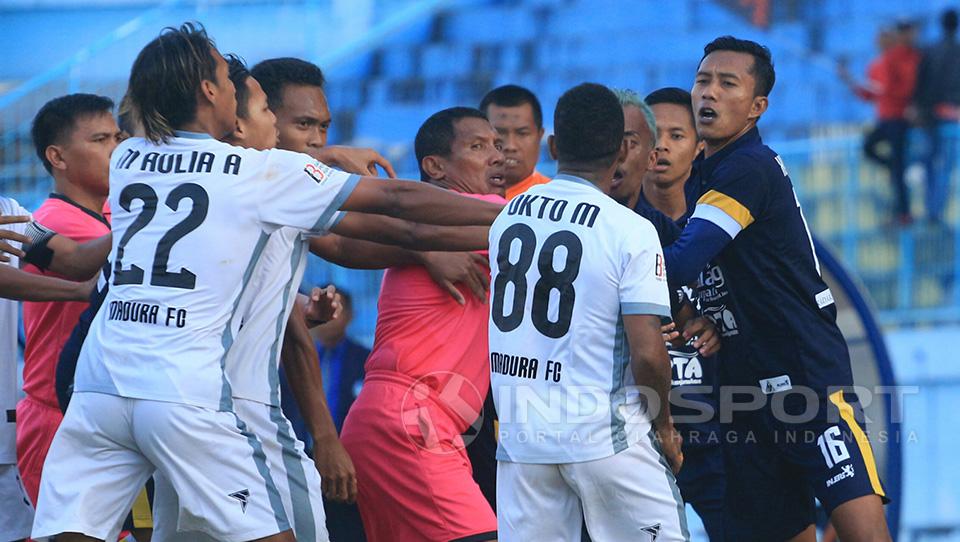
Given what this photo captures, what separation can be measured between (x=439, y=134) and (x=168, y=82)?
1.41 meters

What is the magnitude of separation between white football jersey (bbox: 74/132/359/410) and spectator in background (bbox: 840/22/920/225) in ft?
26.5

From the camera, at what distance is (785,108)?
13617 mm

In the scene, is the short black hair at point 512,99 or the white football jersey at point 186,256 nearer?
the white football jersey at point 186,256

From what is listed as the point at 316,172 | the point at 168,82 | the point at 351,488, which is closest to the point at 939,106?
the point at 351,488

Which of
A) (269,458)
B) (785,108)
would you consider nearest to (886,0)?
(785,108)

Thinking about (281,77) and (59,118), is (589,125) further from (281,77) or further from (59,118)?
(59,118)

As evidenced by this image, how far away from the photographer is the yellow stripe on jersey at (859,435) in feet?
16.9

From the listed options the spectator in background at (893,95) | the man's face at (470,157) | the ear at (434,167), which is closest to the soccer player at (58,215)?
the ear at (434,167)

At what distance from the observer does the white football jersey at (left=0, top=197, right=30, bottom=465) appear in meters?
5.59

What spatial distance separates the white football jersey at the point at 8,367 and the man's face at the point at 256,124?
1.10 metres

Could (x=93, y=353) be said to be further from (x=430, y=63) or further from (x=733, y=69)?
(x=430, y=63)

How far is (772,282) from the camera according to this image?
5.28 m

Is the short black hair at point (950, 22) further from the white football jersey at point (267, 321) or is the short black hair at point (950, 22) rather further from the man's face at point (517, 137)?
the white football jersey at point (267, 321)

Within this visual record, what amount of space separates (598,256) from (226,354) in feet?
4.20
